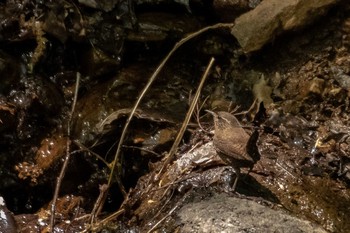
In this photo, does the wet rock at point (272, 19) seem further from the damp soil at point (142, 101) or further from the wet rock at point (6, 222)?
the wet rock at point (6, 222)

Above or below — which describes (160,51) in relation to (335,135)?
above

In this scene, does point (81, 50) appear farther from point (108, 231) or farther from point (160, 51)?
point (108, 231)

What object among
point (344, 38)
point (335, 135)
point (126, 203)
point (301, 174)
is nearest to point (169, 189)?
point (126, 203)

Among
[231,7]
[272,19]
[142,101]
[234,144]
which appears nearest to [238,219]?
[234,144]

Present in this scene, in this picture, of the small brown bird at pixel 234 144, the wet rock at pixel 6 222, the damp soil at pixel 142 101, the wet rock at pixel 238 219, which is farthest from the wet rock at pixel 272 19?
the wet rock at pixel 6 222

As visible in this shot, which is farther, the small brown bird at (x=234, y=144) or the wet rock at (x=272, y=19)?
the wet rock at (x=272, y=19)

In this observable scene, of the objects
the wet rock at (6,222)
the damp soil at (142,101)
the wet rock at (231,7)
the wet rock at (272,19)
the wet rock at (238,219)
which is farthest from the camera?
the wet rock at (231,7)

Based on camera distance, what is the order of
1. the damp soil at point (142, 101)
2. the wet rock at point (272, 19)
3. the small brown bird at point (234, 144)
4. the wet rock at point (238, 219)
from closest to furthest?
1. the wet rock at point (238, 219)
2. the small brown bird at point (234, 144)
3. the damp soil at point (142, 101)
4. the wet rock at point (272, 19)
